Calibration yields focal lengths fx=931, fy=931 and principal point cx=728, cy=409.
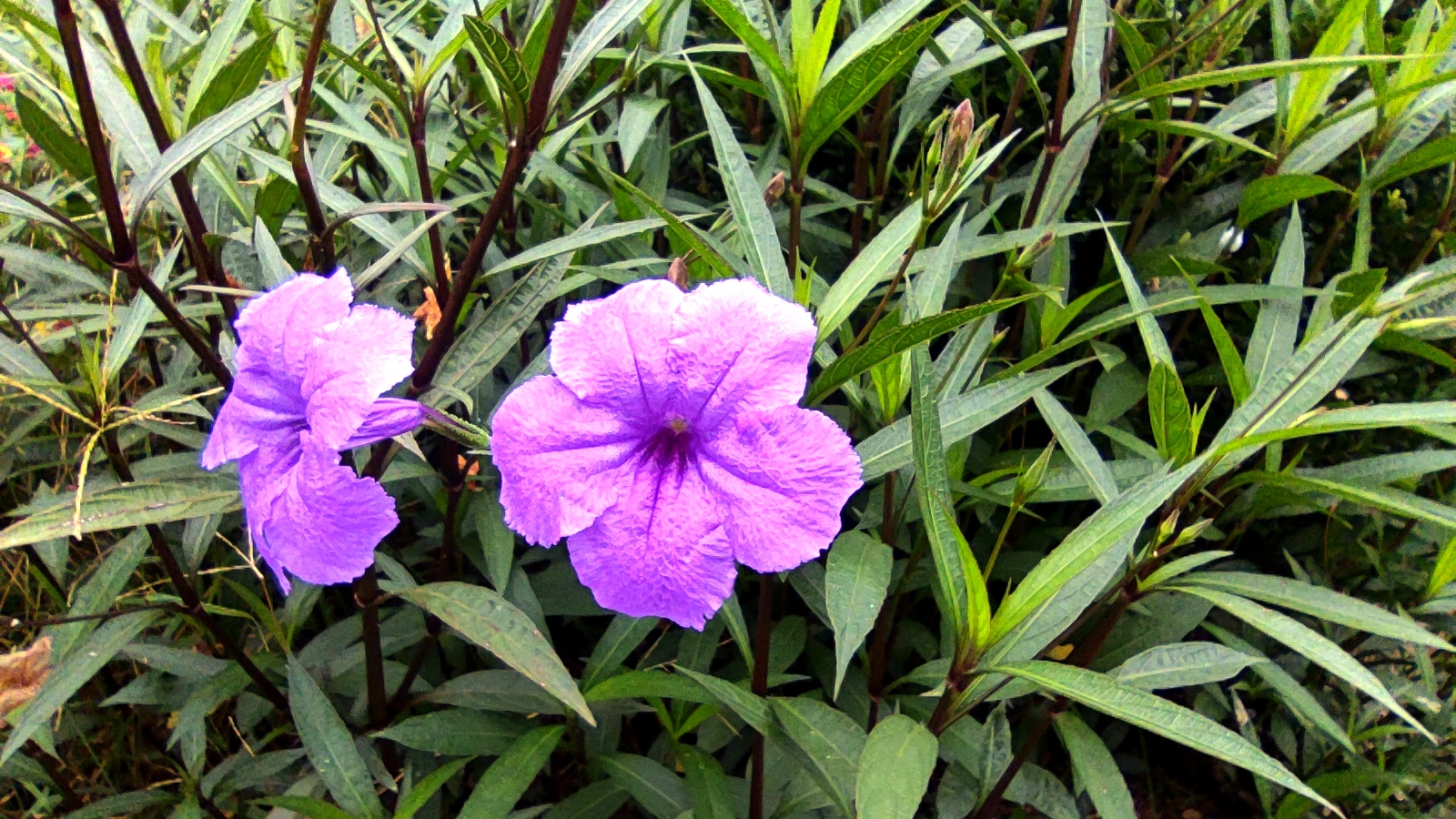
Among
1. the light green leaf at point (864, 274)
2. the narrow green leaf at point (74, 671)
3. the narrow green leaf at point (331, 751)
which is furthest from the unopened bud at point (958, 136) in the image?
the narrow green leaf at point (74, 671)

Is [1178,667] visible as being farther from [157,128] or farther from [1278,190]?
[157,128]

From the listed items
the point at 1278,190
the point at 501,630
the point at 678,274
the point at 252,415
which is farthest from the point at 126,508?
the point at 1278,190

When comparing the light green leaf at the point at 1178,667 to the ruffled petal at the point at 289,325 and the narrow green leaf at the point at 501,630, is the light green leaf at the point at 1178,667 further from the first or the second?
the ruffled petal at the point at 289,325

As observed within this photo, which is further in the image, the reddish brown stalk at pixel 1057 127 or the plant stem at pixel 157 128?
the reddish brown stalk at pixel 1057 127

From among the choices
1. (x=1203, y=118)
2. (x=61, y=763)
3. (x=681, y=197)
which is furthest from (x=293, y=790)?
(x=1203, y=118)

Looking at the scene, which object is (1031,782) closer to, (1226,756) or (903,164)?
(1226,756)

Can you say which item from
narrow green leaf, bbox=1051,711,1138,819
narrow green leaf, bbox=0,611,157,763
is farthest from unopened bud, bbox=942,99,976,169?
narrow green leaf, bbox=0,611,157,763

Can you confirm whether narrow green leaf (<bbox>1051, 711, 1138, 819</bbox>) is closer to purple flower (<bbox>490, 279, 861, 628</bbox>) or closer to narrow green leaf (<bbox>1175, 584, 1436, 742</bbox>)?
narrow green leaf (<bbox>1175, 584, 1436, 742</bbox>)
